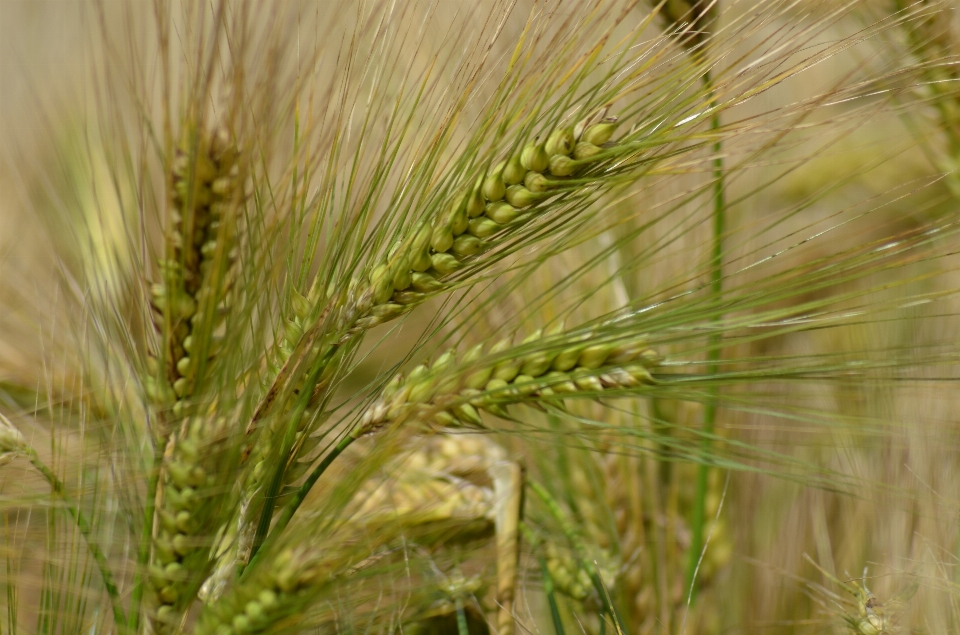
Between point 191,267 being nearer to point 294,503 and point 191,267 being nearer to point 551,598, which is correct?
point 294,503

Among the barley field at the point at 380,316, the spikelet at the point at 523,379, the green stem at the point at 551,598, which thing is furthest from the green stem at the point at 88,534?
the green stem at the point at 551,598

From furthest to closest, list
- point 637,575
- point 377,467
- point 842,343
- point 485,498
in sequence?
1. point 842,343
2. point 637,575
3. point 485,498
4. point 377,467

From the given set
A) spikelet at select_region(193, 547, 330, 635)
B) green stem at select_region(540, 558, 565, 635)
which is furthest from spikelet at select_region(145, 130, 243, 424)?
green stem at select_region(540, 558, 565, 635)

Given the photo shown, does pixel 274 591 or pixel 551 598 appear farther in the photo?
pixel 551 598

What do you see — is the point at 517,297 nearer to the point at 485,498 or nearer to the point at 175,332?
the point at 485,498

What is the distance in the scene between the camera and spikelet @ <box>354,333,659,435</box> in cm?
36

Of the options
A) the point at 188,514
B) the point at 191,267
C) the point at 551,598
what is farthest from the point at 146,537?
the point at 551,598

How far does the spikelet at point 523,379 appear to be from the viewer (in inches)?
14.1

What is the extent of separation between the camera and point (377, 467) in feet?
1.12

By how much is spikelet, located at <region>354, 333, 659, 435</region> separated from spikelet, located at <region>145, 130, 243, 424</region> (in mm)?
96

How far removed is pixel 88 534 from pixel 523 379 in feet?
0.77

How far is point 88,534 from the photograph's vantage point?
0.39 metres

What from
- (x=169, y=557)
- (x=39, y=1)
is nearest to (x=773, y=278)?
(x=169, y=557)

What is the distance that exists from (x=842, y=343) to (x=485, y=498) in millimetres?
510
